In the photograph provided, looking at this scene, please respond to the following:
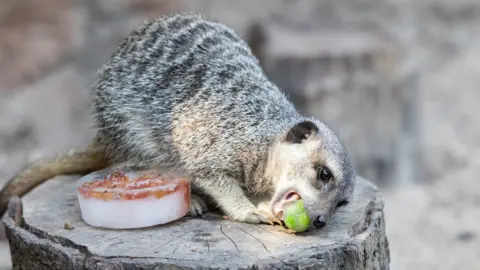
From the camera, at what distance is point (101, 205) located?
2400mm

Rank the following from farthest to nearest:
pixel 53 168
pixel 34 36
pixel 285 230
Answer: pixel 34 36 → pixel 53 168 → pixel 285 230

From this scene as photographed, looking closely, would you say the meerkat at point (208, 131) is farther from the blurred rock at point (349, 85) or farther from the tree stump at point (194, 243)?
the blurred rock at point (349, 85)

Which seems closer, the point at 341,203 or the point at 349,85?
the point at 341,203

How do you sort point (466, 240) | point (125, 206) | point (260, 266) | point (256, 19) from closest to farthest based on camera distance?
point (260, 266) → point (125, 206) → point (466, 240) → point (256, 19)

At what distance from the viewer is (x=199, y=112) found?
9.04 feet

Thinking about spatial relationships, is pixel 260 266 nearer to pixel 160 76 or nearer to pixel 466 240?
pixel 160 76

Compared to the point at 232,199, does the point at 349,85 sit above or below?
above

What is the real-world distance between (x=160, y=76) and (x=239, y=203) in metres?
0.69

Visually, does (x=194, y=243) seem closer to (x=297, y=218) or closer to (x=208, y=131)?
(x=297, y=218)

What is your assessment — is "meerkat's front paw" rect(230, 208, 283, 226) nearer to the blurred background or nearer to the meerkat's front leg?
the meerkat's front leg

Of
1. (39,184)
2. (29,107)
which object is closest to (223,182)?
(39,184)

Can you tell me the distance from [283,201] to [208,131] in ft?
1.38

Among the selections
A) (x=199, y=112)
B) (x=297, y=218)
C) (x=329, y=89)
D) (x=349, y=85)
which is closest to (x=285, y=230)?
(x=297, y=218)

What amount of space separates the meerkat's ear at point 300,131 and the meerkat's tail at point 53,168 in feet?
3.02
